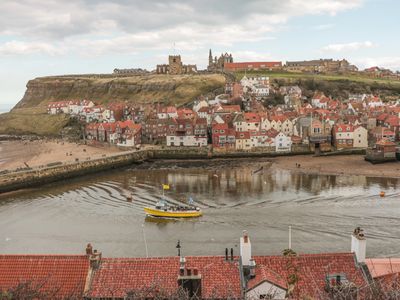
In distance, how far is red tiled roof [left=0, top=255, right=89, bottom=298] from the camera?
1403cm

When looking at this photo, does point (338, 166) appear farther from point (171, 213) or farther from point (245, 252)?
point (245, 252)

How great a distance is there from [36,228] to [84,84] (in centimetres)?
11953

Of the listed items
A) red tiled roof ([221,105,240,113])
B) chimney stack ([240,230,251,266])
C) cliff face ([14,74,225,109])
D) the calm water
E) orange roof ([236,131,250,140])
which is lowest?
the calm water

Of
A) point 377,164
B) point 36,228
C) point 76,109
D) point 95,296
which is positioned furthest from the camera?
point 76,109

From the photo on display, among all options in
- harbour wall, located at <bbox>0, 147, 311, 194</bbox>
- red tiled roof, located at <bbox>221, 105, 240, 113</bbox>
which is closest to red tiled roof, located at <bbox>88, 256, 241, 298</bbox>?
harbour wall, located at <bbox>0, 147, 311, 194</bbox>

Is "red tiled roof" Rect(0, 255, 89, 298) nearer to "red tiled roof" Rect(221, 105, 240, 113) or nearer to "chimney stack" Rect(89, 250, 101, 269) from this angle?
"chimney stack" Rect(89, 250, 101, 269)

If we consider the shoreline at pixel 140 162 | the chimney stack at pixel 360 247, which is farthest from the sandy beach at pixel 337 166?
the chimney stack at pixel 360 247

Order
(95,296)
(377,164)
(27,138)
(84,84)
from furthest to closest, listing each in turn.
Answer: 1. (84,84)
2. (27,138)
3. (377,164)
4. (95,296)

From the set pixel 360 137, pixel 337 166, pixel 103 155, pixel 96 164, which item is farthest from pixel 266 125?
pixel 96 164

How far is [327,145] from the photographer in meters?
72.0

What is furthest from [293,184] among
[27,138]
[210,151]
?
[27,138]

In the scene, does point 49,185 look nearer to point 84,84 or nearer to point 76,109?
point 76,109

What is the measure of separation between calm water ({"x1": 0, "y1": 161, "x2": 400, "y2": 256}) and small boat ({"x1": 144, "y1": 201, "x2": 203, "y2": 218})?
75 cm

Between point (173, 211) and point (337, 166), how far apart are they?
96.4 feet
